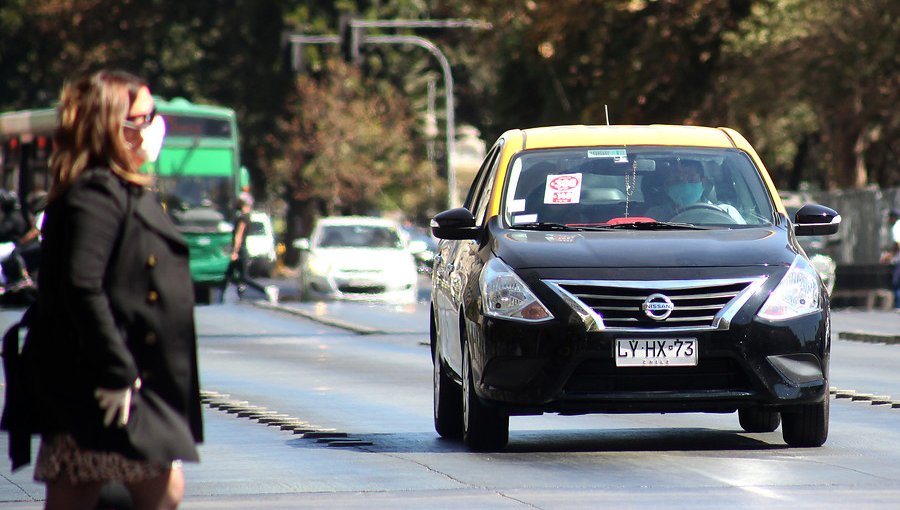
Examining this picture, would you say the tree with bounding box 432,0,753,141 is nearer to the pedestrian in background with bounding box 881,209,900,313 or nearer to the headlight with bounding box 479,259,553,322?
the pedestrian in background with bounding box 881,209,900,313

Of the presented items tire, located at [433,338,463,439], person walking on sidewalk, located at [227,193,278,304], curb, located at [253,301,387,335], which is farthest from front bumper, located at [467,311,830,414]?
person walking on sidewalk, located at [227,193,278,304]

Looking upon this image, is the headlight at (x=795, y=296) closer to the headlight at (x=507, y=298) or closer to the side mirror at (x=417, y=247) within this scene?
the headlight at (x=507, y=298)

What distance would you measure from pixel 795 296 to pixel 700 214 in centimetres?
94

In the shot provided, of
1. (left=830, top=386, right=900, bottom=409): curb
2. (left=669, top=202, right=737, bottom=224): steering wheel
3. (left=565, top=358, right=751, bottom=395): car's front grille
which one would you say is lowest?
(left=830, top=386, right=900, bottom=409): curb

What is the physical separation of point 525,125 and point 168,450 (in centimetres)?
5245

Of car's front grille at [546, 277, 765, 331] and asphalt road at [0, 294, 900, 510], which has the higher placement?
car's front grille at [546, 277, 765, 331]

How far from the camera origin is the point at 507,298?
31.6 feet

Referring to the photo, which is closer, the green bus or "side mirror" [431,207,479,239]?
"side mirror" [431,207,479,239]

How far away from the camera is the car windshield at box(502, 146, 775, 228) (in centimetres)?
1040

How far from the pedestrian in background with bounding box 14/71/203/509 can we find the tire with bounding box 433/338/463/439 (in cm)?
596

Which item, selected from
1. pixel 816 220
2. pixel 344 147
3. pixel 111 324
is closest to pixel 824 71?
pixel 344 147

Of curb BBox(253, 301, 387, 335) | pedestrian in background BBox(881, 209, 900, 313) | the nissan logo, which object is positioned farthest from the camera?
pedestrian in background BBox(881, 209, 900, 313)

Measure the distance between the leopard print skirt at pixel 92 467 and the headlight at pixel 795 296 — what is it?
17.2ft

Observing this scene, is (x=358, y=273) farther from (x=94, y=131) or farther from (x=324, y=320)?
(x=94, y=131)
